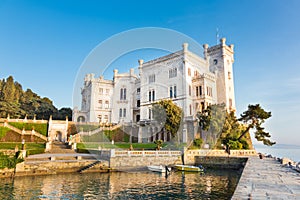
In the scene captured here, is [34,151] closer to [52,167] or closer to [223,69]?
[52,167]

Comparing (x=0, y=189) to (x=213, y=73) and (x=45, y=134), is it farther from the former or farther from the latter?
(x=213, y=73)

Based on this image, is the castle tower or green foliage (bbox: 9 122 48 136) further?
the castle tower

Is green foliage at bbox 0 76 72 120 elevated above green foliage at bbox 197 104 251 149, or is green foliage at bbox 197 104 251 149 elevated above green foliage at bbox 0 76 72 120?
green foliage at bbox 0 76 72 120

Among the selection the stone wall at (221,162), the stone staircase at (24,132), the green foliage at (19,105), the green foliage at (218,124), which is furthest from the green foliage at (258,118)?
the green foliage at (19,105)

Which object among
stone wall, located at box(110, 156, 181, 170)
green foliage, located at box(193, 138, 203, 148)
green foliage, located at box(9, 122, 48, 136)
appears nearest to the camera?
stone wall, located at box(110, 156, 181, 170)

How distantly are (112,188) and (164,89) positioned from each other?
2668 cm

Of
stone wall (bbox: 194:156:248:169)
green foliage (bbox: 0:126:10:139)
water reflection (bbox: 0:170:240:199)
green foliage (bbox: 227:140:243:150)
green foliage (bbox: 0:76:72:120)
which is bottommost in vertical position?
water reflection (bbox: 0:170:240:199)

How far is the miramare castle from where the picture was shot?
121ft

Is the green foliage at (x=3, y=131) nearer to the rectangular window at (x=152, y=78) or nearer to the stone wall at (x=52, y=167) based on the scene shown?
the stone wall at (x=52, y=167)

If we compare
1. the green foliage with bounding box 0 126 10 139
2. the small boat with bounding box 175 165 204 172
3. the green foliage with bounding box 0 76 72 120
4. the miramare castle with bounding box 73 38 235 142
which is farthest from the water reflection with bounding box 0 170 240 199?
the green foliage with bounding box 0 76 72 120

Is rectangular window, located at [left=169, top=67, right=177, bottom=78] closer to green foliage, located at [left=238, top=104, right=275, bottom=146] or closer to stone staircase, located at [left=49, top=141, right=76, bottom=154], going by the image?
green foliage, located at [left=238, top=104, right=275, bottom=146]

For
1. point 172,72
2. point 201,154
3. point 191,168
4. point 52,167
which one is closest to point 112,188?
point 52,167

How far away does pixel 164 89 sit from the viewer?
40062 millimetres

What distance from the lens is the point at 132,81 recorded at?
4953 cm
